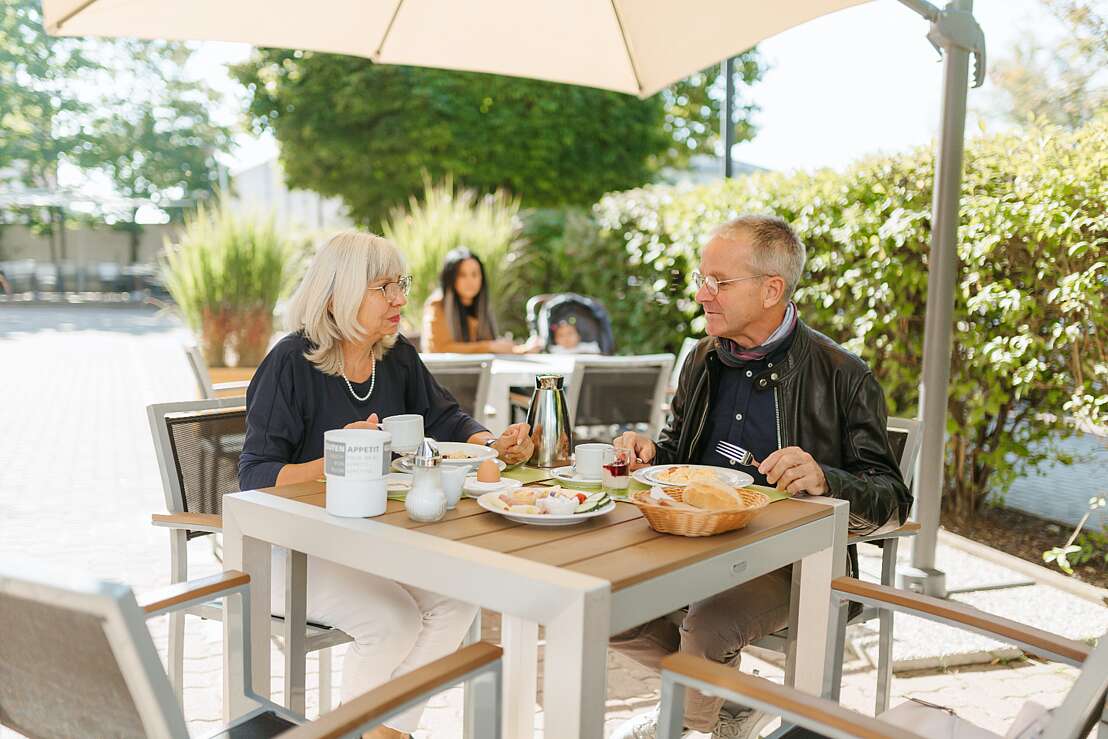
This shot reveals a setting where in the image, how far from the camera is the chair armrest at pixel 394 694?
127cm

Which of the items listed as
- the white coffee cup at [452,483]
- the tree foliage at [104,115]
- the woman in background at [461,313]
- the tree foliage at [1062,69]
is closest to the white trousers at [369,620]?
the white coffee cup at [452,483]

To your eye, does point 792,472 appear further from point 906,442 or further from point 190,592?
point 190,592

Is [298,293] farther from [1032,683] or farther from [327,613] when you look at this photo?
[1032,683]

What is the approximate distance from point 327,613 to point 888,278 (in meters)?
3.68

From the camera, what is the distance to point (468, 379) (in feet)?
12.8

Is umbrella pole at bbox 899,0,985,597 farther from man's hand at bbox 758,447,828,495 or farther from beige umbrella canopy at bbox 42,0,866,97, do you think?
man's hand at bbox 758,447,828,495

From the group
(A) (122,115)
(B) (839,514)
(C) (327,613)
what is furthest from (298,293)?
(A) (122,115)

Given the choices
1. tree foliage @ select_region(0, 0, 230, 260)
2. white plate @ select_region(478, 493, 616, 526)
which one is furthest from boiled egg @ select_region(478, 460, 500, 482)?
tree foliage @ select_region(0, 0, 230, 260)

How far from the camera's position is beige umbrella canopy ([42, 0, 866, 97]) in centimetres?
298

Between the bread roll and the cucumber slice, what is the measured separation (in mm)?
174

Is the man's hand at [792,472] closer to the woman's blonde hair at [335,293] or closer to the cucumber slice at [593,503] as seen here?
the cucumber slice at [593,503]

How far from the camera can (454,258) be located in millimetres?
6152

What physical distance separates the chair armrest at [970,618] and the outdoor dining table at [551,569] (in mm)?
145

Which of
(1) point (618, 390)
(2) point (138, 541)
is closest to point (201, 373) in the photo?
(2) point (138, 541)
